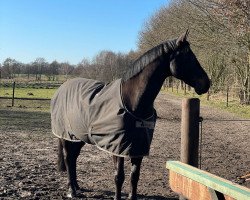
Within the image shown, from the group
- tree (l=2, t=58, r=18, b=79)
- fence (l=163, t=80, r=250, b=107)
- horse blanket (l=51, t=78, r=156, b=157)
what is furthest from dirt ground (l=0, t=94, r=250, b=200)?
tree (l=2, t=58, r=18, b=79)

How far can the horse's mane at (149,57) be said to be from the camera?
4758mm

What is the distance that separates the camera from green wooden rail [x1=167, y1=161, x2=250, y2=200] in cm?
278

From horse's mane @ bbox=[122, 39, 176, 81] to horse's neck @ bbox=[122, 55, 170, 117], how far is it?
0.05 meters

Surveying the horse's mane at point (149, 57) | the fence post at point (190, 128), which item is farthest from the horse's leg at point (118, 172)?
the horse's mane at point (149, 57)

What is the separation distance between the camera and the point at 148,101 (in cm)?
481

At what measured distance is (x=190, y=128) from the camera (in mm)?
4930

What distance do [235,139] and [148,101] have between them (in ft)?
24.0

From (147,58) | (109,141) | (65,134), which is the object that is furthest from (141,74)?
(65,134)

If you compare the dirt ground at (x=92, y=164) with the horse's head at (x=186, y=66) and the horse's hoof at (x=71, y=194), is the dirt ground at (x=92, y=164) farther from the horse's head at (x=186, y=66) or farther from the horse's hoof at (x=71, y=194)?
the horse's head at (x=186, y=66)

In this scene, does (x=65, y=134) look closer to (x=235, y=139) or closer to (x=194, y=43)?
(x=235, y=139)

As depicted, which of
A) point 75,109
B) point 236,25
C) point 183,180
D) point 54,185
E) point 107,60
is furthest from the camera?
point 107,60

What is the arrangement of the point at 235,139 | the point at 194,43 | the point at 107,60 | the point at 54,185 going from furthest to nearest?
the point at 107,60 < the point at 194,43 < the point at 235,139 < the point at 54,185

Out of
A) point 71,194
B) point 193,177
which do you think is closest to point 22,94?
point 71,194

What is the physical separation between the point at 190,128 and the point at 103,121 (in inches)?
40.4
